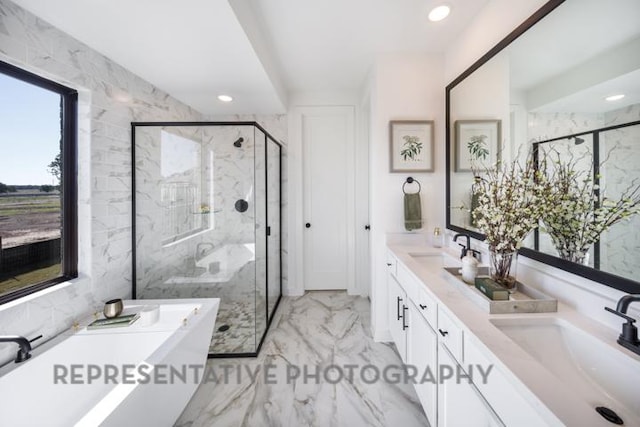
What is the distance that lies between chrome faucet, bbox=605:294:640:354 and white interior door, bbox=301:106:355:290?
2.62 m

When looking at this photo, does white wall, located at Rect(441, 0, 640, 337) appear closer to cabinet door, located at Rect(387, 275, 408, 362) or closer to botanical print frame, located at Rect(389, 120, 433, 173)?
botanical print frame, located at Rect(389, 120, 433, 173)

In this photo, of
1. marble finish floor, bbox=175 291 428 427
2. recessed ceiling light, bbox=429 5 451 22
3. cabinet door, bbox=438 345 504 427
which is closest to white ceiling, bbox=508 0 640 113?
recessed ceiling light, bbox=429 5 451 22

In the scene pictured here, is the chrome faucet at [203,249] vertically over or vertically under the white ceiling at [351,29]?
under

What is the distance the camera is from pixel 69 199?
169cm

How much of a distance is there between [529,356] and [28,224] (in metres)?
2.45

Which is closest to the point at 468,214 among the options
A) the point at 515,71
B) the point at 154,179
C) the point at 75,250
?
the point at 515,71

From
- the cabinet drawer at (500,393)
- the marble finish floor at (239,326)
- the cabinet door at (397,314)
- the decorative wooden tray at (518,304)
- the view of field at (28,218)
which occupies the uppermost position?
the view of field at (28,218)

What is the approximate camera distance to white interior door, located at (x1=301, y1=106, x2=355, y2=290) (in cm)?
334

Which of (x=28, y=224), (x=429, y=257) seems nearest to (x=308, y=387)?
(x=429, y=257)

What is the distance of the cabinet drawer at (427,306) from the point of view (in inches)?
50.6

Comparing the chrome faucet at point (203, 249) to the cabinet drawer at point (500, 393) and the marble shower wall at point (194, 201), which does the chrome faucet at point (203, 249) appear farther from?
the cabinet drawer at point (500, 393)

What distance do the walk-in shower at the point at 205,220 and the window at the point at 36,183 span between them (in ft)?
1.54

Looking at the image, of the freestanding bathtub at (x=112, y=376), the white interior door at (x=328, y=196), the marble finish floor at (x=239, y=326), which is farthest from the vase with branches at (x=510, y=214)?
the white interior door at (x=328, y=196)

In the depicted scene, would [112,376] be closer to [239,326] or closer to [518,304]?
[239,326]
